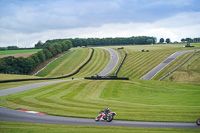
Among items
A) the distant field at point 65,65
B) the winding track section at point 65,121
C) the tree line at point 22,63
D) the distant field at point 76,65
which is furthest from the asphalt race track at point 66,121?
the distant field at point 65,65

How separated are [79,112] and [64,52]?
393 feet

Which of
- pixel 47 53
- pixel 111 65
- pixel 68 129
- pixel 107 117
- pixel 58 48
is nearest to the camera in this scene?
pixel 68 129

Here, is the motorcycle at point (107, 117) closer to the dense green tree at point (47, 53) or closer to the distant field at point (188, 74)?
the distant field at point (188, 74)

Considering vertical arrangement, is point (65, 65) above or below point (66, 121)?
above

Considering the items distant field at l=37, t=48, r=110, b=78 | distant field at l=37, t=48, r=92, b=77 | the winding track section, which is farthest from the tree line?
the winding track section

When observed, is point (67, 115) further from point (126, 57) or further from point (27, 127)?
point (126, 57)

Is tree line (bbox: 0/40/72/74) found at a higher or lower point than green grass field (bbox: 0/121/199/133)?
higher

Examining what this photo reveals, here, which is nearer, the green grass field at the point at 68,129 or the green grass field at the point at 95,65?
the green grass field at the point at 68,129

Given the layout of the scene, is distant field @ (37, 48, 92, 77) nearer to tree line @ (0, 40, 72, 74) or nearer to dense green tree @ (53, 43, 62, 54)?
dense green tree @ (53, 43, 62, 54)

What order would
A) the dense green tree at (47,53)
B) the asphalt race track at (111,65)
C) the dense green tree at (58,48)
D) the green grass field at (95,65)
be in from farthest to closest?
the dense green tree at (58,48), the dense green tree at (47,53), the green grass field at (95,65), the asphalt race track at (111,65)

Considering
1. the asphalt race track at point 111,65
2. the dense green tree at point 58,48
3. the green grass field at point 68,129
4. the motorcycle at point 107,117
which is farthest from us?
the dense green tree at point 58,48

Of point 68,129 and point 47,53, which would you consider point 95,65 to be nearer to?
point 47,53

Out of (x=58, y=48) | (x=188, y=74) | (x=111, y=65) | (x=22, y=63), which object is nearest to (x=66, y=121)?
(x=188, y=74)

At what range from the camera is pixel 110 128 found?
65.7ft
